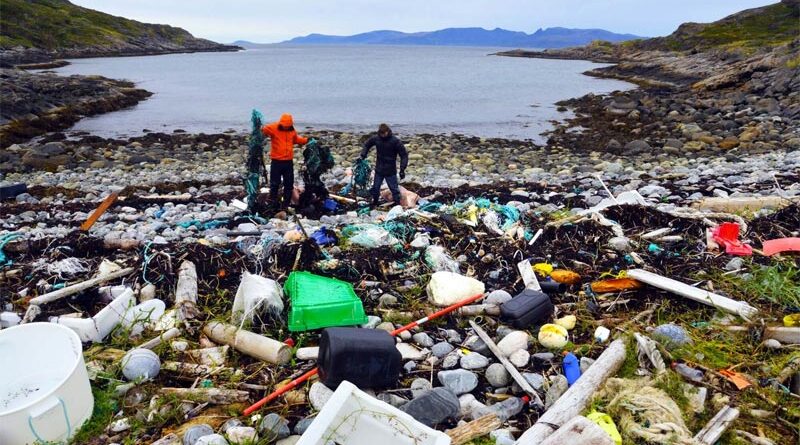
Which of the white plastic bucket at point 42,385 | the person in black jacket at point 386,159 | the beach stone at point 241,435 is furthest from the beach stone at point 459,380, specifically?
the person in black jacket at point 386,159

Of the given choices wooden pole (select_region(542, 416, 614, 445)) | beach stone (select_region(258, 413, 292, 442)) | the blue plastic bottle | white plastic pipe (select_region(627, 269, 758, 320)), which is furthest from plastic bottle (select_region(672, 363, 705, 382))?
beach stone (select_region(258, 413, 292, 442))

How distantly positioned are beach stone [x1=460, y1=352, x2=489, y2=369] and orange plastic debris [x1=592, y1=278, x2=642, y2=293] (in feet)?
6.01

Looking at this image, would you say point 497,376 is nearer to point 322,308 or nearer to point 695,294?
point 322,308

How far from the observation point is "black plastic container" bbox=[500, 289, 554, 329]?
5.13 m

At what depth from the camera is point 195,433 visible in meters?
3.65

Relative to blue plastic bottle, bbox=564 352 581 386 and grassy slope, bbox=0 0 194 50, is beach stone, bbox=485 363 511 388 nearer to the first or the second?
blue plastic bottle, bbox=564 352 581 386

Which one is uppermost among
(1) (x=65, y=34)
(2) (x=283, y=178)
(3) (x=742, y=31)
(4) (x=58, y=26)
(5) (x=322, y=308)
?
(4) (x=58, y=26)

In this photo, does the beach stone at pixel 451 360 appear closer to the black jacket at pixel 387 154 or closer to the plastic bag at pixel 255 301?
the plastic bag at pixel 255 301

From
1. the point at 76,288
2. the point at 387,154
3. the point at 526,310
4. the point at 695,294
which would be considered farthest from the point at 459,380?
the point at 387,154

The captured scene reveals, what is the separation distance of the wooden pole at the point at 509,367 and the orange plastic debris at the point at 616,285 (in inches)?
61.9

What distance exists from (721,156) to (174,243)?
17.5 m

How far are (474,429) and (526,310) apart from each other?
1690mm

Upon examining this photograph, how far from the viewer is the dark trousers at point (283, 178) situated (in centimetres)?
991

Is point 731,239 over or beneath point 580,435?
over
